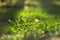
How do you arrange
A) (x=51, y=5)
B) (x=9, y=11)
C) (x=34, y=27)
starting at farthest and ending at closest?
(x=51, y=5), (x=9, y=11), (x=34, y=27)

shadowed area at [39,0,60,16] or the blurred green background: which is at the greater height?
shadowed area at [39,0,60,16]

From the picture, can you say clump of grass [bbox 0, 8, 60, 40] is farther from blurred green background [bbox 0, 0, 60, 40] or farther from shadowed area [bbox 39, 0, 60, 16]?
shadowed area [bbox 39, 0, 60, 16]

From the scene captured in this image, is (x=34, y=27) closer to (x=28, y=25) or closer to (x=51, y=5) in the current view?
(x=28, y=25)

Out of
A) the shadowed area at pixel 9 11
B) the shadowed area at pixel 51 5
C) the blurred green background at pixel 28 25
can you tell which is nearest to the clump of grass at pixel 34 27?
the blurred green background at pixel 28 25

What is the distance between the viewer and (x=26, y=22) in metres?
5.05

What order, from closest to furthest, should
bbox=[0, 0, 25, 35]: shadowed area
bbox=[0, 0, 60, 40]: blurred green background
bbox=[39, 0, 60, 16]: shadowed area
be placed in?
bbox=[0, 0, 60, 40]: blurred green background < bbox=[0, 0, 25, 35]: shadowed area < bbox=[39, 0, 60, 16]: shadowed area

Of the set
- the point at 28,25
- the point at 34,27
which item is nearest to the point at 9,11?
the point at 28,25

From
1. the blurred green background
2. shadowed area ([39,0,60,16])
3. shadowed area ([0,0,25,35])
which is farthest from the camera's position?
shadowed area ([39,0,60,16])

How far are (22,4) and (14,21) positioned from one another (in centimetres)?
169

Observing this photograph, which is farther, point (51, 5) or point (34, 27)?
point (51, 5)

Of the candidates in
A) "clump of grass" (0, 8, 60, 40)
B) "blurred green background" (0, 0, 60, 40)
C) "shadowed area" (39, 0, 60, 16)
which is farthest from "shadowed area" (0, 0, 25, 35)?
"shadowed area" (39, 0, 60, 16)

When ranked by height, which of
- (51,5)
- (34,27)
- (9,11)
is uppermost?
(51,5)

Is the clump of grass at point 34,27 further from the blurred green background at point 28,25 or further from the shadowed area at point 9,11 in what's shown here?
the shadowed area at point 9,11

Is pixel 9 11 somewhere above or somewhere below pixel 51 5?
below
